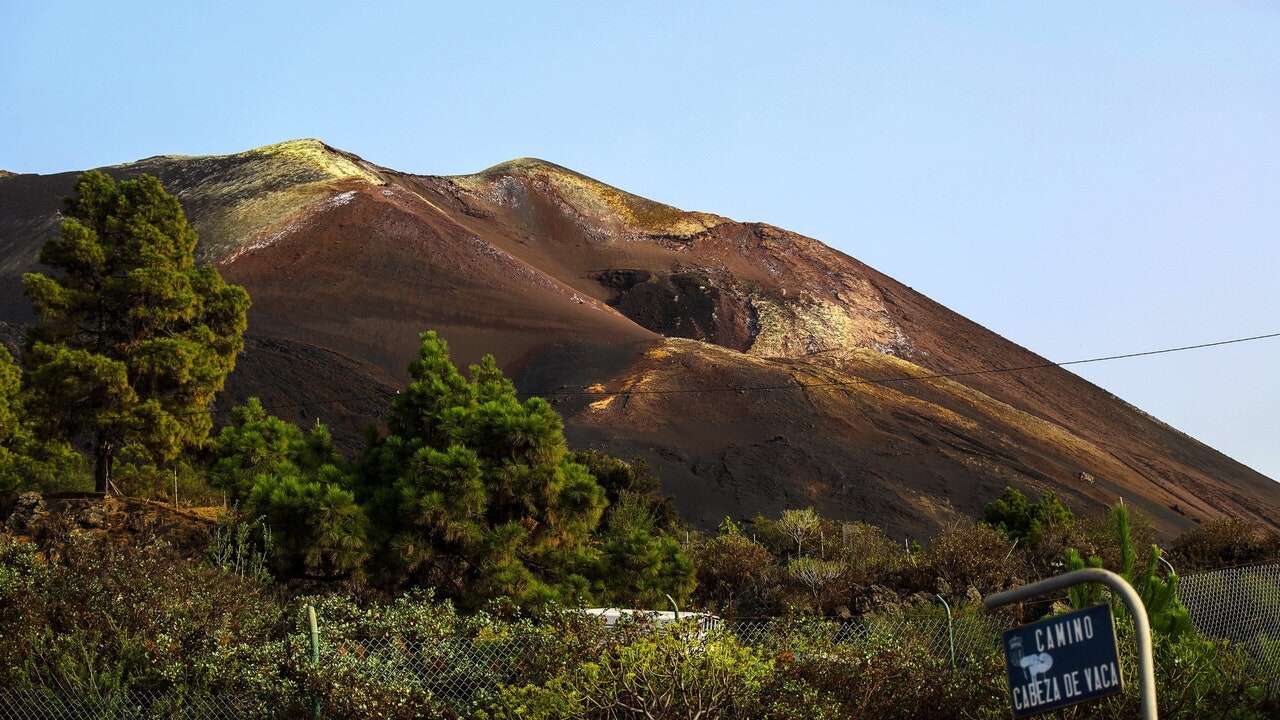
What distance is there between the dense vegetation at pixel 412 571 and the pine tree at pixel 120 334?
0.05 metres

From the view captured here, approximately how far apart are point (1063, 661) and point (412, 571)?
1617 cm

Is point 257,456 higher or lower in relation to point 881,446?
higher

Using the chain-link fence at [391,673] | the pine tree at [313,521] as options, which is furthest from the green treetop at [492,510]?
the chain-link fence at [391,673]

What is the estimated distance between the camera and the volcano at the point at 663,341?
71000mm

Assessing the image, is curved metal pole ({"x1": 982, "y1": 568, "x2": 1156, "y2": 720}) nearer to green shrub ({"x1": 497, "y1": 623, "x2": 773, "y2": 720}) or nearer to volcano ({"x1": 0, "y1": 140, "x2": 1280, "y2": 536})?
green shrub ({"x1": 497, "y1": 623, "x2": 773, "y2": 720})

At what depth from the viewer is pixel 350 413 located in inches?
2835

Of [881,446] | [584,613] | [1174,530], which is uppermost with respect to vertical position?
[584,613]

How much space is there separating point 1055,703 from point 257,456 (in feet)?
87.1

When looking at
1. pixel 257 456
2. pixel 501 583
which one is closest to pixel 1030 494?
pixel 257 456

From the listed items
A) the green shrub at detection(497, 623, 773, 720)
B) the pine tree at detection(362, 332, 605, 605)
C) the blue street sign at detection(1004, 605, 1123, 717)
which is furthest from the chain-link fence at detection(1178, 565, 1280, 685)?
the blue street sign at detection(1004, 605, 1123, 717)

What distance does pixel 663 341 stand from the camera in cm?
8469

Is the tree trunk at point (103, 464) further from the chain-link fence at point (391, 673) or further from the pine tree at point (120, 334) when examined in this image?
the chain-link fence at point (391, 673)

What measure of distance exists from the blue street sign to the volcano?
53990mm

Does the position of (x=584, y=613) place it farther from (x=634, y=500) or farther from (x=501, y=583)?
(x=634, y=500)
